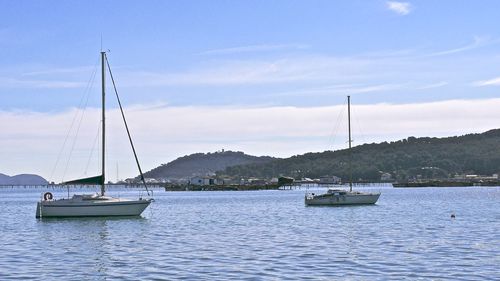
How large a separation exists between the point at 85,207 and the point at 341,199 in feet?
117

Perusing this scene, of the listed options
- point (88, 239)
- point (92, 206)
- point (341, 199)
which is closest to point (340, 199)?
point (341, 199)

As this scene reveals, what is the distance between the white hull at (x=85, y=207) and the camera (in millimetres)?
65375

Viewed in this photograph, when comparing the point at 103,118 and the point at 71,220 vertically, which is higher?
the point at 103,118

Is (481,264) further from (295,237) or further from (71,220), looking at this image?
(71,220)

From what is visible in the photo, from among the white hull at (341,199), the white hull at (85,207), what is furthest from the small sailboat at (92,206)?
the white hull at (341,199)

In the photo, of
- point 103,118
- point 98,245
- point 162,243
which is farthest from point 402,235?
point 103,118

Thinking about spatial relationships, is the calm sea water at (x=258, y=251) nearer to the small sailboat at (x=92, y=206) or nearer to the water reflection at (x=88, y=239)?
the water reflection at (x=88, y=239)

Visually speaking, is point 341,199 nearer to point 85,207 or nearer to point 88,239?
point 85,207

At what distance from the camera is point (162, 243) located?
144 ft

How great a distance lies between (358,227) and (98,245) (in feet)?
64.6

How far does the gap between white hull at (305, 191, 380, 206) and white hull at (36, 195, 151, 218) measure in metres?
31.2

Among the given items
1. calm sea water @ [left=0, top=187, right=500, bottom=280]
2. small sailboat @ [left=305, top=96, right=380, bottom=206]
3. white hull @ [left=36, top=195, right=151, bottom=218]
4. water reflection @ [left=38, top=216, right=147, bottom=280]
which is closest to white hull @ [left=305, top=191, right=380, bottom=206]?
small sailboat @ [left=305, top=96, right=380, bottom=206]

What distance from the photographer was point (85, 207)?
214ft

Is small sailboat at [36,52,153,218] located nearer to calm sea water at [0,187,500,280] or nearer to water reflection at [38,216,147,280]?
water reflection at [38,216,147,280]
